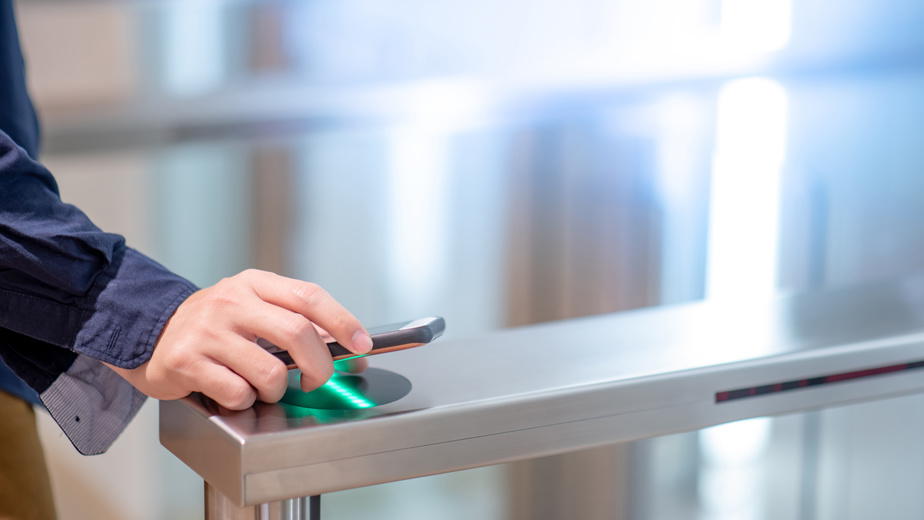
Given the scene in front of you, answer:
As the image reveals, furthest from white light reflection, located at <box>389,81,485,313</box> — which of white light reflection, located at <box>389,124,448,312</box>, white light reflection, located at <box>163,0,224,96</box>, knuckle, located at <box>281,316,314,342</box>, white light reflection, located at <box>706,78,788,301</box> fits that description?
knuckle, located at <box>281,316,314,342</box>

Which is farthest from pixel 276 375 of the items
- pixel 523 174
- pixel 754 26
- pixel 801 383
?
pixel 754 26

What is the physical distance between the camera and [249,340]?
0.39m

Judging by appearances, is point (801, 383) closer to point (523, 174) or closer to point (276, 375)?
point (276, 375)

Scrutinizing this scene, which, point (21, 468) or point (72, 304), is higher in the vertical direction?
point (72, 304)

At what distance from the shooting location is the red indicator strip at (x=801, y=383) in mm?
390

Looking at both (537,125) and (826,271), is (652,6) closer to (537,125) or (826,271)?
(537,125)

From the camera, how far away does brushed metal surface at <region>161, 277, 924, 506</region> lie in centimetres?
33

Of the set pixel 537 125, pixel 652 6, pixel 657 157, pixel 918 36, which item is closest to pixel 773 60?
pixel 652 6

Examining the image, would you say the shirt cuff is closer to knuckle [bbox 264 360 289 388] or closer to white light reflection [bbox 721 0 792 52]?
knuckle [bbox 264 360 289 388]

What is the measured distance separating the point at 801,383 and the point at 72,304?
1.10ft

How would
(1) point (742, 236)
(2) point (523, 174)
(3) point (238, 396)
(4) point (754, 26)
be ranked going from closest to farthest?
(3) point (238, 396), (1) point (742, 236), (2) point (523, 174), (4) point (754, 26)

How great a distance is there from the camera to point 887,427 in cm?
52

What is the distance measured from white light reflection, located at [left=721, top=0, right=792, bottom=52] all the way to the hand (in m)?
3.69

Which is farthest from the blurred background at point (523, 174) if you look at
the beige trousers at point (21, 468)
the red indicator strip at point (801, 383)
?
the beige trousers at point (21, 468)
